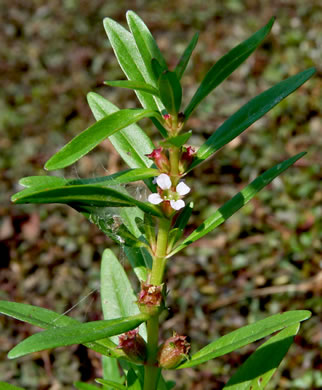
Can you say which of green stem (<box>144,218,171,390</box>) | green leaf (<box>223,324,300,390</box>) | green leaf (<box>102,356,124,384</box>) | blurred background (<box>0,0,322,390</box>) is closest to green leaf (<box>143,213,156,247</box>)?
green stem (<box>144,218,171,390</box>)

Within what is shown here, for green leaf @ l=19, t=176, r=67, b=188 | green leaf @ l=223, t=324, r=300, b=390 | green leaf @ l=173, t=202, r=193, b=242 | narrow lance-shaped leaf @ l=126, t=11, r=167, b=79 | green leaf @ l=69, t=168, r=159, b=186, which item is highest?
narrow lance-shaped leaf @ l=126, t=11, r=167, b=79

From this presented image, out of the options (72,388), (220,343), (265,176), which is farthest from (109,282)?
(72,388)

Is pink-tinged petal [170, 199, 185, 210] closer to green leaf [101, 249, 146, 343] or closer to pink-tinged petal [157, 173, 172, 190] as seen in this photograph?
pink-tinged petal [157, 173, 172, 190]

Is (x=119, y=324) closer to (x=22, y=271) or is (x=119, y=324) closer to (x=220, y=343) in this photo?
(x=220, y=343)

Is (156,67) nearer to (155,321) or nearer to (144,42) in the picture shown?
(144,42)

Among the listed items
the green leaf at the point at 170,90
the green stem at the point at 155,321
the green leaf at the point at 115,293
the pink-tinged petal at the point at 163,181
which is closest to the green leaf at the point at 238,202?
the green stem at the point at 155,321

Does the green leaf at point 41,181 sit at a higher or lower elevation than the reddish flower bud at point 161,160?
higher

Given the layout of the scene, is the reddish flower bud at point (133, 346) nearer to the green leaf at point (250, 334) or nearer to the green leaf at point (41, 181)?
the green leaf at point (250, 334)
